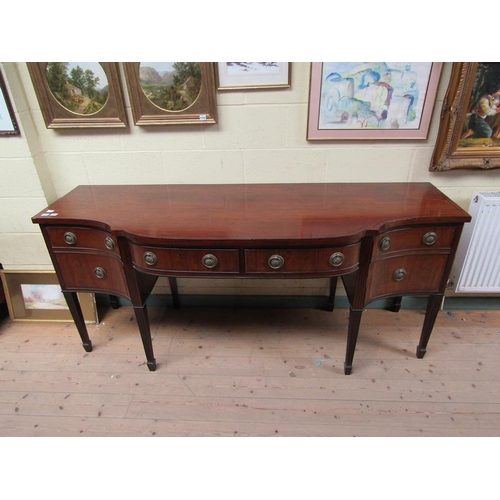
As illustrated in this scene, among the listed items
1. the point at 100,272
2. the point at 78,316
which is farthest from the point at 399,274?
the point at 78,316

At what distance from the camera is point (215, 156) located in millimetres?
1763

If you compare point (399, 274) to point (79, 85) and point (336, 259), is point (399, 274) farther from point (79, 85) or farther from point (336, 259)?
point (79, 85)

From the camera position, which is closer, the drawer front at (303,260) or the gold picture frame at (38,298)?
the drawer front at (303,260)

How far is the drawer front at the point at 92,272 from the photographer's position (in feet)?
4.86

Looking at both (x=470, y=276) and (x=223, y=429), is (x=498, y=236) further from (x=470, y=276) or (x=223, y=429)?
(x=223, y=429)

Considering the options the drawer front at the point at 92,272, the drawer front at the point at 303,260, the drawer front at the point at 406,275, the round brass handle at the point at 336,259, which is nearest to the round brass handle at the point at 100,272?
the drawer front at the point at 92,272

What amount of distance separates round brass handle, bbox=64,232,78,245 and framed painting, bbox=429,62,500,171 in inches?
70.6

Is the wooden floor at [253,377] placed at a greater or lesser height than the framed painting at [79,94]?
lesser

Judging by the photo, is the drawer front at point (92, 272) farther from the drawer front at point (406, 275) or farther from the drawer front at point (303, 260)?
the drawer front at point (406, 275)

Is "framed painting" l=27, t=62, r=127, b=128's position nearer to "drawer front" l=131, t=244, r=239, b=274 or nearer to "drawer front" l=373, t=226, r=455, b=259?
"drawer front" l=131, t=244, r=239, b=274

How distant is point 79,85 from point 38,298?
1.28m

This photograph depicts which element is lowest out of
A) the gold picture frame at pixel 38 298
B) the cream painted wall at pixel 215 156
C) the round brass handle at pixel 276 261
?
the gold picture frame at pixel 38 298

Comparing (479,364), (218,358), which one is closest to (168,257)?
(218,358)

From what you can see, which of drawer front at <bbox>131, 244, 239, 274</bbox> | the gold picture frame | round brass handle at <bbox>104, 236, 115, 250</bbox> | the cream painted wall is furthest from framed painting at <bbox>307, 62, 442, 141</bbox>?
the gold picture frame
